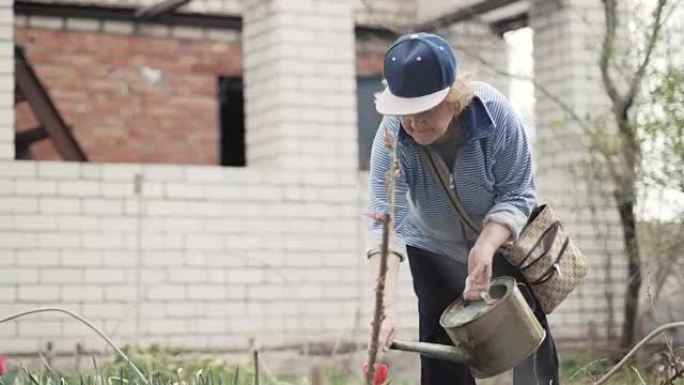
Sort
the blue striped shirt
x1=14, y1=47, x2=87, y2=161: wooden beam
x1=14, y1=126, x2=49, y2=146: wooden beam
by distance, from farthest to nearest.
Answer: x1=14, y1=126, x2=49, y2=146: wooden beam
x1=14, y1=47, x2=87, y2=161: wooden beam
the blue striped shirt

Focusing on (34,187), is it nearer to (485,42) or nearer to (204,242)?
(204,242)

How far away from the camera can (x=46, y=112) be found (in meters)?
10.4

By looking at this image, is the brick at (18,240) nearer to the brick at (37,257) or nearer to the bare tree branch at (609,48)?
the brick at (37,257)

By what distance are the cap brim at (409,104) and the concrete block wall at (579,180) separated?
6.36 m

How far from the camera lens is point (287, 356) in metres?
9.48

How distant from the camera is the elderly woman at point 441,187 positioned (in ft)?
13.5

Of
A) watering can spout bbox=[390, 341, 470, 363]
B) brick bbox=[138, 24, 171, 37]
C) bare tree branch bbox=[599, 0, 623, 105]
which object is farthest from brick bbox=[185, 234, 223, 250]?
watering can spout bbox=[390, 341, 470, 363]

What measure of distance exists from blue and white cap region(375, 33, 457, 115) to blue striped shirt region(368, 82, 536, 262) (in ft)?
0.60

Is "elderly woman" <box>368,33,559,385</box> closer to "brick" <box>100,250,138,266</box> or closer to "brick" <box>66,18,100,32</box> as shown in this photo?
"brick" <box>100,250,138,266</box>

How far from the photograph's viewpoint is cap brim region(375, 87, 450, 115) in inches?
160

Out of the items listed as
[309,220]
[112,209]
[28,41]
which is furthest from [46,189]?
[28,41]

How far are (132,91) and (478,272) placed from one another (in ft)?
25.6

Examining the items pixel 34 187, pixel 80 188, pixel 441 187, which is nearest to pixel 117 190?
pixel 80 188

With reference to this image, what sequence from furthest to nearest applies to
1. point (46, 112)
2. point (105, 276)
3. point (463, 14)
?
1. point (463, 14)
2. point (46, 112)
3. point (105, 276)
